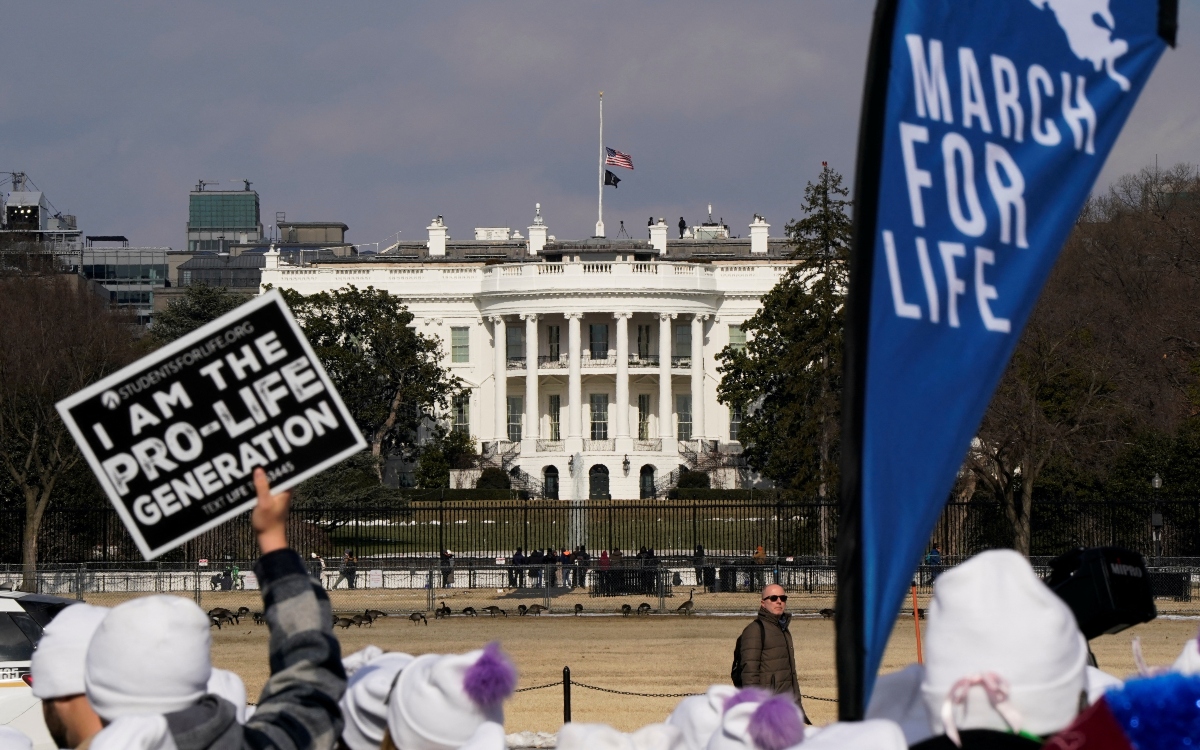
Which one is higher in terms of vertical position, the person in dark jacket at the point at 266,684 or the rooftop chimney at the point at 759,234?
the rooftop chimney at the point at 759,234

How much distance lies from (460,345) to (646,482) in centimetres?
1637

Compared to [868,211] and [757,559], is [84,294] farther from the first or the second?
[868,211]

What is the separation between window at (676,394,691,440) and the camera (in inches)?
3536

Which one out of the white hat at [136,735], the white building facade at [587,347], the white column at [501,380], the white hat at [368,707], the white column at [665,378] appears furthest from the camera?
the white column at [501,380]

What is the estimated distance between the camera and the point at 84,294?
47875mm

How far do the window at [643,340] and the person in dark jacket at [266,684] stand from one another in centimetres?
8650

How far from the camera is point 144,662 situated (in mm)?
3318

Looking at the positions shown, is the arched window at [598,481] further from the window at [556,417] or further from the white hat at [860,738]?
the white hat at [860,738]

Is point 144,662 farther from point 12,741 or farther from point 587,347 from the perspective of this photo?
point 587,347

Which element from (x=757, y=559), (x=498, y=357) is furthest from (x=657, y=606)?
(x=498, y=357)

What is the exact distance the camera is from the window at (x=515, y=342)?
92.6m

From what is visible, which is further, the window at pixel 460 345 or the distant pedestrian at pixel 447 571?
the window at pixel 460 345

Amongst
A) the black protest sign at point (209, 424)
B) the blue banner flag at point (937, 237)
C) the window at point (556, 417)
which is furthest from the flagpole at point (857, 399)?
the window at point (556, 417)

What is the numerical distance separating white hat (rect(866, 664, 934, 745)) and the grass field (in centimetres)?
1188
